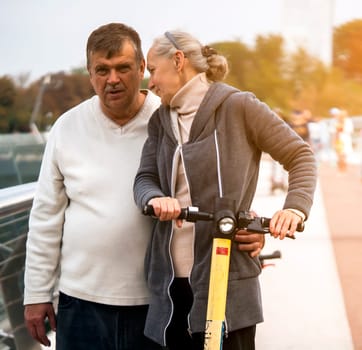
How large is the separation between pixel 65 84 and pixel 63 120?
7.75 m

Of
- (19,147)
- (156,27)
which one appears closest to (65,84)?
(156,27)

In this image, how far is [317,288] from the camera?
5.66 metres

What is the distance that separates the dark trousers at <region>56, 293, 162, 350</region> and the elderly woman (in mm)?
192

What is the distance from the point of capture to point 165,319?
199 centimetres

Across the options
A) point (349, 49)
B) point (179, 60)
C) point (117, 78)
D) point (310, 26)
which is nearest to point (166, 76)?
point (179, 60)

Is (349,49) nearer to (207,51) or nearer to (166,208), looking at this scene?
(207,51)

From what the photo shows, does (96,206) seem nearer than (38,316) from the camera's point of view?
Yes

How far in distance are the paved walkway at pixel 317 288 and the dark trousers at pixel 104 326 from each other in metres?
2.32

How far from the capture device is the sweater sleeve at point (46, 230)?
7.44 ft

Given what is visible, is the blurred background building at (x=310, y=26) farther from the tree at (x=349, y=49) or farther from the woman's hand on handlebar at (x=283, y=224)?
the woman's hand on handlebar at (x=283, y=224)

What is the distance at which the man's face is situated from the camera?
2.15 m

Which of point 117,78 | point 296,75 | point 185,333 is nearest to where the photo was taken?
point 185,333

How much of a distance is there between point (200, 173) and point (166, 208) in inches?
6.9

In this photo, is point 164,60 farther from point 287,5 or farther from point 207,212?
point 287,5
